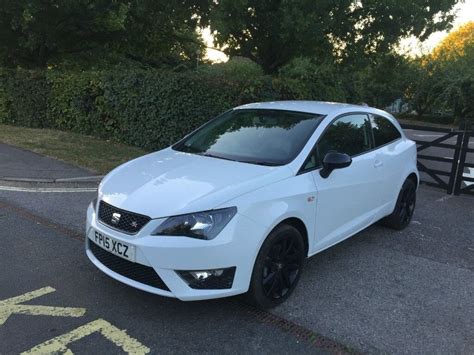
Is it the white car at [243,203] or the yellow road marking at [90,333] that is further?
the white car at [243,203]

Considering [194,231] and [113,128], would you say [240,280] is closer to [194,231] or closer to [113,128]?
[194,231]

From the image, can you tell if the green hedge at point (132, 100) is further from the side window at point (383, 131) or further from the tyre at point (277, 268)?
the tyre at point (277, 268)

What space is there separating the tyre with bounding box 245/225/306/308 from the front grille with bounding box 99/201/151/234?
0.91 meters

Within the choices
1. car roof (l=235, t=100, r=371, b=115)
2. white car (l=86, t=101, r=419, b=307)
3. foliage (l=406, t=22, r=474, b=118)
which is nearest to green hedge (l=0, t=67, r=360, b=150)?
car roof (l=235, t=100, r=371, b=115)

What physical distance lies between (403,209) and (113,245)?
3870 mm

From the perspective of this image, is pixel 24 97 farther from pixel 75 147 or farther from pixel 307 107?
pixel 307 107

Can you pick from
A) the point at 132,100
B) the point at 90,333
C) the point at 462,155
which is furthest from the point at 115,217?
the point at 132,100

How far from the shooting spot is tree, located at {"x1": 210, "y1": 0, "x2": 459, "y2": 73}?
10969 mm

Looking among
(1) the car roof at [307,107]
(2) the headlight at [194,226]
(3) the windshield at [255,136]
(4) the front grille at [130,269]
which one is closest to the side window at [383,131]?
(1) the car roof at [307,107]

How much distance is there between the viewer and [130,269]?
11.4 feet

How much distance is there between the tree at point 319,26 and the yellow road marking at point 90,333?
346 inches

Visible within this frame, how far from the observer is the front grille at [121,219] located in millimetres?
3393

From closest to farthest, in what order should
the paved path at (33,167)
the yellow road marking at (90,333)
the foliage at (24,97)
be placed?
the yellow road marking at (90,333), the paved path at (33,167), the foliage at (24,97)

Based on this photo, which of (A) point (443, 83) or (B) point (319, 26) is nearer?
(B) point (319, 26)
